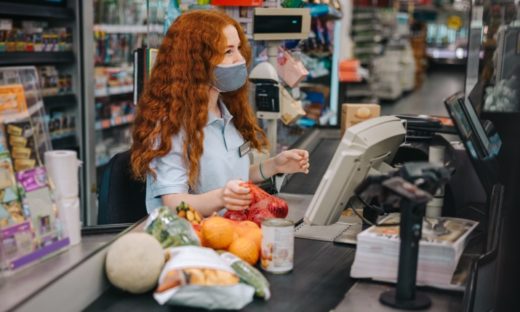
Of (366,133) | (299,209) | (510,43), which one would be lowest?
(299,209)

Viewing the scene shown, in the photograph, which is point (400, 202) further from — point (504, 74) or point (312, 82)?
point (312, 82)

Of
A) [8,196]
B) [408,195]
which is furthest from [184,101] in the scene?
[408,195]

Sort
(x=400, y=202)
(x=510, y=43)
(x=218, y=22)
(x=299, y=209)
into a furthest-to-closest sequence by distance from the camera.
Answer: (x=510, y=43) → (x=299, y=209) → (x=218, y=22) → (x=400, y=202)

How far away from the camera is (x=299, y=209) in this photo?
2662mm

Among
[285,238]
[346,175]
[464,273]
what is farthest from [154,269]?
[464,273]

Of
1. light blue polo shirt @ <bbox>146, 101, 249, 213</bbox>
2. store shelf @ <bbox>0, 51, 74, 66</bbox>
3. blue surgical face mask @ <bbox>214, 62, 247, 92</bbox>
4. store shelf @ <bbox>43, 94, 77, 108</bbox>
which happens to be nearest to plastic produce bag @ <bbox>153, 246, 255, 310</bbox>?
light blue polo shirt @ <bbox>146, 101, 249, 213</bbox>

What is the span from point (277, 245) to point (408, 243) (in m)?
0.40

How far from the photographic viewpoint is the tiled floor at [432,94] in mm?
13992

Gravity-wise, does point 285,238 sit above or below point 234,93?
below

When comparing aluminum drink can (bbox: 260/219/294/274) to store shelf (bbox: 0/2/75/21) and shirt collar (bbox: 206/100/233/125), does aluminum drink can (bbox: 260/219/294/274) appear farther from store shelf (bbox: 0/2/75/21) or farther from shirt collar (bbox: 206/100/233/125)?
store shelf (bbox: 0/2/75/21)

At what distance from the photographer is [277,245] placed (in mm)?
1814

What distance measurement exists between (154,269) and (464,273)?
2.82ft

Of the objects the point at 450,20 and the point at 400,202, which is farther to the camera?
the point at 450,20

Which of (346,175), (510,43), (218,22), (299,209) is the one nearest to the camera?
(346,175)
